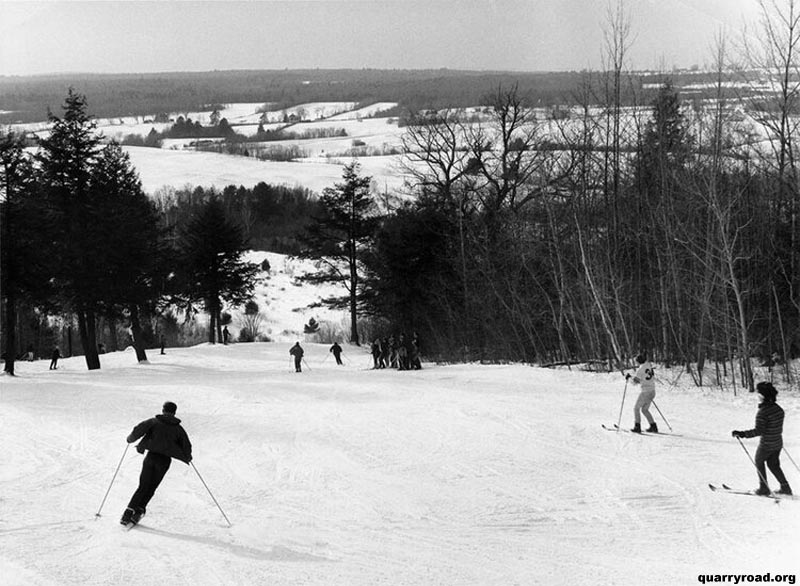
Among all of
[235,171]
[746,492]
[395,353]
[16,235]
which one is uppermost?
[235,171]

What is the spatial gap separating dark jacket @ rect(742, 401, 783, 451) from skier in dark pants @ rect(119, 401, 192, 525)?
8.37 m

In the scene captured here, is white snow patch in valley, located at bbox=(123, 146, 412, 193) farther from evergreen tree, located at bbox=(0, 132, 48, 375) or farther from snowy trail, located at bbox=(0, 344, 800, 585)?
snowy trail, located at bbox=(0, 344, 800, 585)

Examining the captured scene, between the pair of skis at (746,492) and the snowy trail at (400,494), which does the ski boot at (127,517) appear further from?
the pair of skis at (746,492)

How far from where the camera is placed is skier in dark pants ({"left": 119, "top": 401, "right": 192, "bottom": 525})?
34.1 feet

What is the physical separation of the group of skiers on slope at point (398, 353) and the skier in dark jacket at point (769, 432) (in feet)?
67.1

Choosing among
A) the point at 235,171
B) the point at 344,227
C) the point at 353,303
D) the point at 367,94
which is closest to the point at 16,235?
the point at 353,303

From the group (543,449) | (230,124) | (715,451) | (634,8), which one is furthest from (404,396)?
(230,124)

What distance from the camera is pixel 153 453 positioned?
1048 centimetres

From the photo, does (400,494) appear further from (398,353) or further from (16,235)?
(16,235)

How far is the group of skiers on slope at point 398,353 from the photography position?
3162 centimetres

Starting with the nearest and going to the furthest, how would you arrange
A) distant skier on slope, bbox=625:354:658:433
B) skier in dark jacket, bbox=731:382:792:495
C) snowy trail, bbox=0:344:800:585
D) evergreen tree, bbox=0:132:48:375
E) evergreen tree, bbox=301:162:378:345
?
snowy trail, bbox=0:344:800:585 < skier in dark jacket, bbox=731:382:792:495 < distant skier on slope, bbox=625:354:658:433 < evergreen tree, bbox=0:132:48:375 < evergreen tree, bbox=301:162:378:345

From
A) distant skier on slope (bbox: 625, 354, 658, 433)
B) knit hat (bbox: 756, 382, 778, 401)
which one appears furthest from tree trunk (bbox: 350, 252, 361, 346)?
knit hat (bbox: 756, 382, 778, 401)

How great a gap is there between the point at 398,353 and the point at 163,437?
21.8 metres

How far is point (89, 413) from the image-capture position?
67.3 ft
